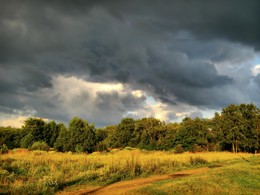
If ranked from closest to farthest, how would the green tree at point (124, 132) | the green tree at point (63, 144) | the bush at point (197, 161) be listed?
the bush at point (197, 161)
the green tree at point (63, 144)
the green tree at point (124, 132)

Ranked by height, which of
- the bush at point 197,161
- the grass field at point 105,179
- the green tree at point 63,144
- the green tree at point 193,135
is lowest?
the grass field at point 105,179

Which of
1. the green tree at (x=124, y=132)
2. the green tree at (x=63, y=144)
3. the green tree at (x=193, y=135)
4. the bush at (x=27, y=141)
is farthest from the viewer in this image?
the green tree at (x=124, y=132)

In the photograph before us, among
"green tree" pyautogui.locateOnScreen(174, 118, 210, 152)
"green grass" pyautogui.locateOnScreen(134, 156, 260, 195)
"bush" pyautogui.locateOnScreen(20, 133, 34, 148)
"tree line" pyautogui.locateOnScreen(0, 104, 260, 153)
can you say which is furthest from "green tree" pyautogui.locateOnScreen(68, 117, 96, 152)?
"green grass" pyautogui.locateOnScreen(134, 156, 260, 195)

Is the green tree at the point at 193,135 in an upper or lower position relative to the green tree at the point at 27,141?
upper

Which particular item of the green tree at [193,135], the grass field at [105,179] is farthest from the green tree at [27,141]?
the grass field at [105,179]

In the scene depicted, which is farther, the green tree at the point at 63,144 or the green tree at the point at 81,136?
the green tree at the point at 63,144

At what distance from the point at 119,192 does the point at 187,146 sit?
50.8m

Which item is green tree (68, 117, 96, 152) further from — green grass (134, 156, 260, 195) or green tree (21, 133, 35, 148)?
green grass (134, 156, 260, 195)

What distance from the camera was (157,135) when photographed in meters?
77.1

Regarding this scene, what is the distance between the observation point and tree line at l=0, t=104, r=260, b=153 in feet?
165

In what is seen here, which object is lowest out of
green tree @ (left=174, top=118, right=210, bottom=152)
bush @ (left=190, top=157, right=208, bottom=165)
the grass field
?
the grass field

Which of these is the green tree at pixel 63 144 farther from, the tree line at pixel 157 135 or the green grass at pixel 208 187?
the green grass at pixel 208 187

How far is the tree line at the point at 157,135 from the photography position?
50.2 m

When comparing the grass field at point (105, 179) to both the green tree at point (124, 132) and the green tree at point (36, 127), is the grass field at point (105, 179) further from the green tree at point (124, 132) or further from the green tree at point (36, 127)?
the green tree at point (124, 132)
